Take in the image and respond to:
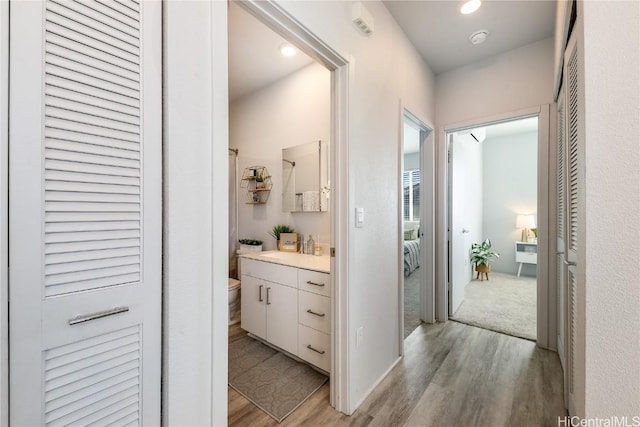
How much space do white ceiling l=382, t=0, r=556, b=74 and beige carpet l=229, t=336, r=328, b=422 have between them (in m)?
2.81

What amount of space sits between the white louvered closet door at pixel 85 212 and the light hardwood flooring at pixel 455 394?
3.39ft

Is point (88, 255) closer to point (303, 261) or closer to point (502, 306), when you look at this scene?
point (303, 261)

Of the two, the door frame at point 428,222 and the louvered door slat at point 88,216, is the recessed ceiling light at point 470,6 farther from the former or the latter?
the louvered door slat at point 88,216

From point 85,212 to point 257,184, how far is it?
2.43m

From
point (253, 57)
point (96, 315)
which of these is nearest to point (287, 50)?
point (253, 57)

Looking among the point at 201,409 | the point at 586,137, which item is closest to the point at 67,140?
the point at 201,409

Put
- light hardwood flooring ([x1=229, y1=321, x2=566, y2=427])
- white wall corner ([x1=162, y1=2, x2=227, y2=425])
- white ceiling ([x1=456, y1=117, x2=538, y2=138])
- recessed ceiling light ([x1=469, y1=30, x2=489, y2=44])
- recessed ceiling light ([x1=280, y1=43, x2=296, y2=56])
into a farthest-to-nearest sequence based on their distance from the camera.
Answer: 1. white ceiling ([x1=456, y1=117, x2=538, y2=138])
2. recessed ceiling light ([x1=280, y1=43, x2=296, y2=56])
3. recessed ceiling light ([x1=469, y1=30, x2=489, y2=44])
4. light hardwood flooring ([x1=229, y1=321, x2=566, y2=427])
5. white wall corner ([x1=162, y1=2, x2=227, y2=425])

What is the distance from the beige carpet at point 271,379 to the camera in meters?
1.62

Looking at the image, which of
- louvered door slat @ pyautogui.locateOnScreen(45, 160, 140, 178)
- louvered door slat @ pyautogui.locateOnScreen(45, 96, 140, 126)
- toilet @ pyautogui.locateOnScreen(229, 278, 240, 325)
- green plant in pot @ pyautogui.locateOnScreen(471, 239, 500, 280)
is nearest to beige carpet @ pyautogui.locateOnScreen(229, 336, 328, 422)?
toilet @ pyautogui.locateOnScreen(229, 278, 240, 325)

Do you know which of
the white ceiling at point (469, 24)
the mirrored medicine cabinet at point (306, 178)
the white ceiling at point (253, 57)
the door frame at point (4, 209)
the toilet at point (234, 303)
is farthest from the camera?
the toilet at point (234, 303)

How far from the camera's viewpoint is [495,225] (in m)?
5.36

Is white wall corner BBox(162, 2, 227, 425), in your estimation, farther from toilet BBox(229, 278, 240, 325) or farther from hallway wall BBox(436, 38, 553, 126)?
hallway wall BBox(436, 38, 553, 126)

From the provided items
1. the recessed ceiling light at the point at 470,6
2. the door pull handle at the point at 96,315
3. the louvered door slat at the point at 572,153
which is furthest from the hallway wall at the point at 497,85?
the door pull handle at the point at 96,315

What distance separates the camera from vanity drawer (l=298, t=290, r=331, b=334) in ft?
5.97
